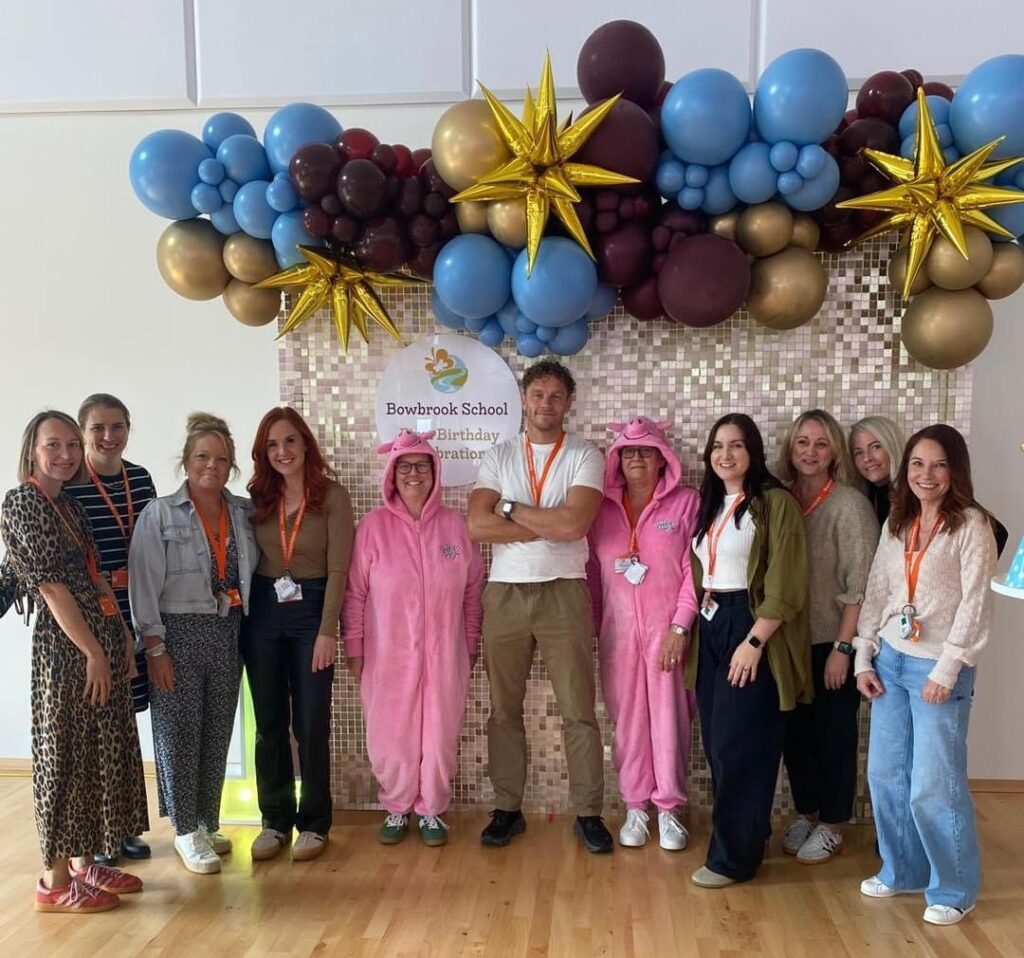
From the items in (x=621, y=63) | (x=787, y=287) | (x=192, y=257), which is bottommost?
(x=787, y=287)

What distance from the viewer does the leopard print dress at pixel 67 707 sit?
8.50 feet

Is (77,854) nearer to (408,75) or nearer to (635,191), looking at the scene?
(635,191)

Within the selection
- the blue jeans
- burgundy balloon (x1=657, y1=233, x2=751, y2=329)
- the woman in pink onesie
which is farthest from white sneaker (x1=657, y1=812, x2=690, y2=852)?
burgundy balloon (x1=657, y1=233, x2=751, y2=329)

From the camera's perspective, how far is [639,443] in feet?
9.99

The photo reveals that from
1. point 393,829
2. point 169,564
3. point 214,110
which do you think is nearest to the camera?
point 169,564

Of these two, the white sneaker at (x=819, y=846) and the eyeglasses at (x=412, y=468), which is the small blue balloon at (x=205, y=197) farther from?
the white sneaker at (x=819, y=846)

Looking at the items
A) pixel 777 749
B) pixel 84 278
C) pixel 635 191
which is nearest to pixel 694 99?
pixel 635 191

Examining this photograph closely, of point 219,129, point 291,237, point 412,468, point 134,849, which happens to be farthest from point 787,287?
point 134,849

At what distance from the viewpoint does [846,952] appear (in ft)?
8.20

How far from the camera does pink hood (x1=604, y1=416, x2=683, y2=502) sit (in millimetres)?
3068

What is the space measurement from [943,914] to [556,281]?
7.64 feet

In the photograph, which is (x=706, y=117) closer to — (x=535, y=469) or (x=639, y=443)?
(x=639, y=443)

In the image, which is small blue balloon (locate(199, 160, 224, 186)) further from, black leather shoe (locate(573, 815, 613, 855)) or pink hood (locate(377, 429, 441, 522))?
black leather shoe (locate(573, 815, 613, 855))

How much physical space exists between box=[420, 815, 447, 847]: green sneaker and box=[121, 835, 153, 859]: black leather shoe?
1.01m
